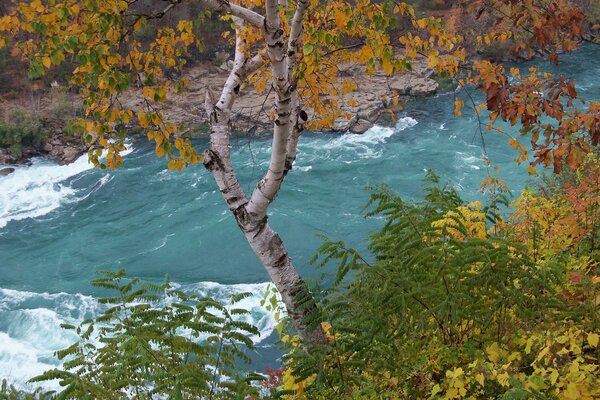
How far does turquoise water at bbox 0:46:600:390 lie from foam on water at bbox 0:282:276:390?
0.03 m

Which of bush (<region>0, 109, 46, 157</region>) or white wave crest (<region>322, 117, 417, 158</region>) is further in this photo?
bush (<region>0, 109, 46, 157</region>)

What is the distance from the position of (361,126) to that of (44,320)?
520 inches

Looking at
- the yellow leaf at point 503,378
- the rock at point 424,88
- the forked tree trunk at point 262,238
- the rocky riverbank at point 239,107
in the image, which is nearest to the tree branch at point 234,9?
the forked tree trunk at point 262,238

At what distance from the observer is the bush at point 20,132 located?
857 inches

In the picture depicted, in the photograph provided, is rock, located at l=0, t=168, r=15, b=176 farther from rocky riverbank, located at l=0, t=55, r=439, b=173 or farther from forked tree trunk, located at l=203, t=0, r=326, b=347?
forked tree trunk, located at l=203, t=0, r=326, b=347

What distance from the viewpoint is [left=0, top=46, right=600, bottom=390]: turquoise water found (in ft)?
44.3

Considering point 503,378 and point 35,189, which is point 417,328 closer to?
point 503,378

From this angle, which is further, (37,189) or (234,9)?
(37,189)

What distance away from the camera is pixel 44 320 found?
42.3 ft

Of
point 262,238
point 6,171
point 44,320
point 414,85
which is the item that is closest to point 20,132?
point 6,171

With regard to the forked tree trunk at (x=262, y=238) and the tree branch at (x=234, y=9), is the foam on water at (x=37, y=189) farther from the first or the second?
the tree branch at (x=234, y=9)

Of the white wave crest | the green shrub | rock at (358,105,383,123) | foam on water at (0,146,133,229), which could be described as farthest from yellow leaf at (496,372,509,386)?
rock at (358,105,383,123)

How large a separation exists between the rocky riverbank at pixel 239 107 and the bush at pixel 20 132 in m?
0.17

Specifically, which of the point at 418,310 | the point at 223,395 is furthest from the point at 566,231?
the point at 223,395
